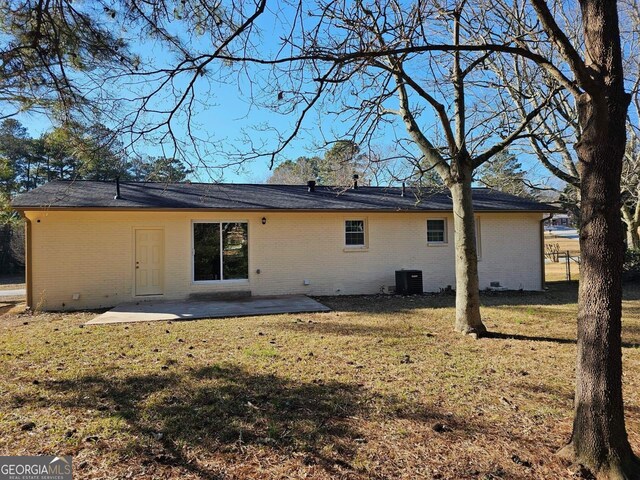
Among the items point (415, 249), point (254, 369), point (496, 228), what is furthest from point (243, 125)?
point (496, 228)

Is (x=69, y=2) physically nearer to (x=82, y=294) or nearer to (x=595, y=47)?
(x=595, y=47)

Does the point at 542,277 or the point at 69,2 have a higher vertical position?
the point at 69,2

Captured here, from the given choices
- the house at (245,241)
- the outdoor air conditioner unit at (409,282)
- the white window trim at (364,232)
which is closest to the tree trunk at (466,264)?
the house at (245,241)

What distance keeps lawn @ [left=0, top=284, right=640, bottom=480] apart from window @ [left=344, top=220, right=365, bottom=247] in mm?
5360

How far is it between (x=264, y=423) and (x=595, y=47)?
4.01 m

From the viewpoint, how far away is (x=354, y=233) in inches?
491

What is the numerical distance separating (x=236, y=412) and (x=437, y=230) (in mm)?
10758

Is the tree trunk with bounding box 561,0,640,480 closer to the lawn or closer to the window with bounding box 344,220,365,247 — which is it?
the lawn

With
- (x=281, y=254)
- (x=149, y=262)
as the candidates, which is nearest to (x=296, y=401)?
(x=281, y=254)

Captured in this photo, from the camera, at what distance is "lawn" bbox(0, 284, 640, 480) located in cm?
282

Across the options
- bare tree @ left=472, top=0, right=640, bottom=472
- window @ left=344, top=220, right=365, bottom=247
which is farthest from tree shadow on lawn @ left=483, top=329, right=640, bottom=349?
window @ left=344, top=220, right=365, bottom=247

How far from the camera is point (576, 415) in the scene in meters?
2.78

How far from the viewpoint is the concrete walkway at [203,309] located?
850 centimetres

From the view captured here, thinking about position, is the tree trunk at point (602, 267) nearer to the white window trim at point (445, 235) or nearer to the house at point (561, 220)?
the white window trim at point (445, 235)
